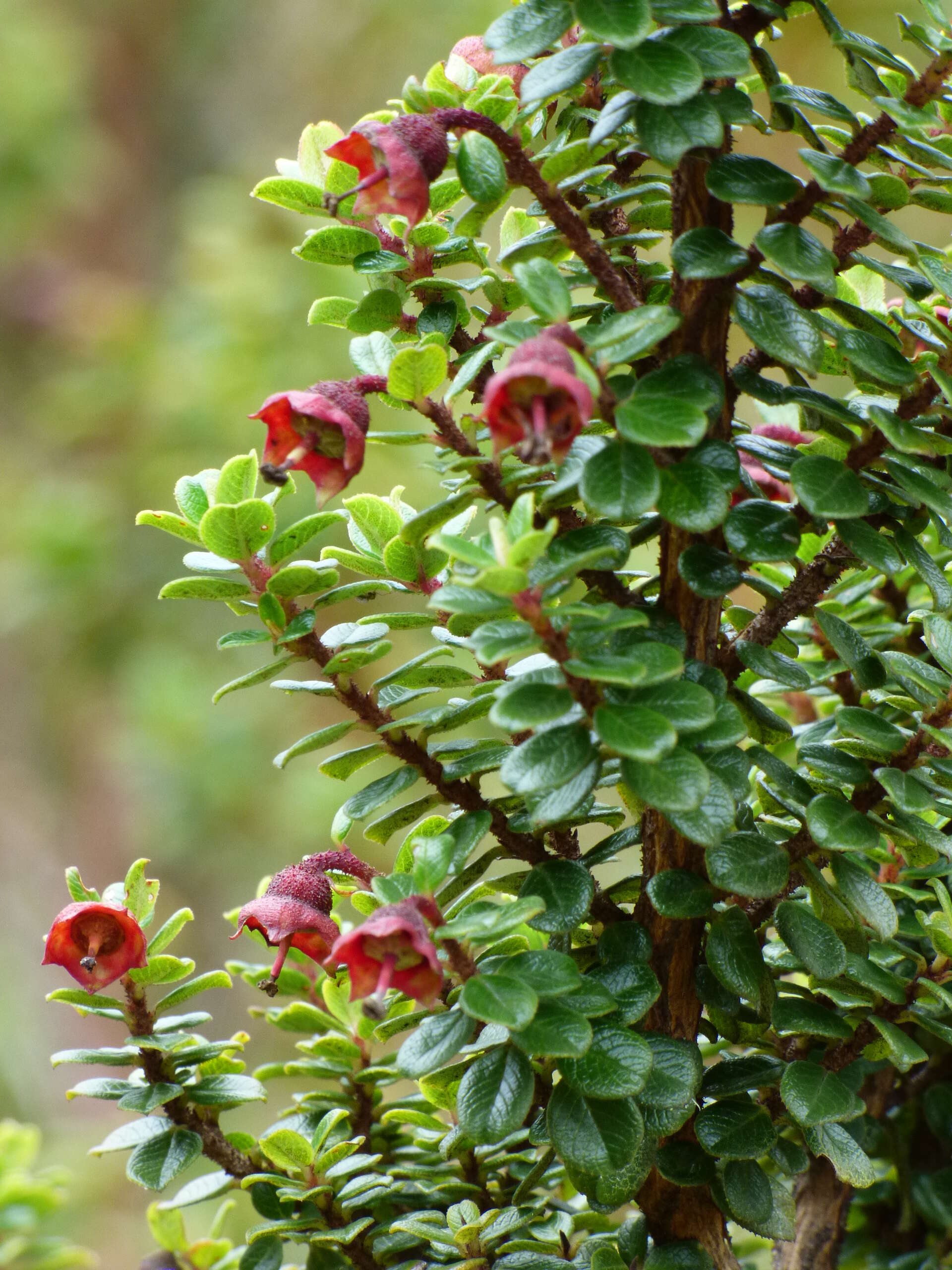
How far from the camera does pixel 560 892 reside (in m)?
0.43

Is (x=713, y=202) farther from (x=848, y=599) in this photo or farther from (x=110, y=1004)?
(x=110, y=1004)

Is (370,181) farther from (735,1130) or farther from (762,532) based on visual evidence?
(735,1130)

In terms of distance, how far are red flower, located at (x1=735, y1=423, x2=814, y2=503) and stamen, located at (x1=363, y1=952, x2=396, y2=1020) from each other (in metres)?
0.29

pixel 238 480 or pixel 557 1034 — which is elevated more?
pixel 238 480

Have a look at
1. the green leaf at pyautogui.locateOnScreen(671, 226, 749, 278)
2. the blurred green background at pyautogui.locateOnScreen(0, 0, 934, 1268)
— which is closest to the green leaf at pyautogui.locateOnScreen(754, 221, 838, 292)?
the green leaf at pyautogui.locateOnScreen(671, 226, 749, 278)

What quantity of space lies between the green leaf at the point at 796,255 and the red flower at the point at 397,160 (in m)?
0.12

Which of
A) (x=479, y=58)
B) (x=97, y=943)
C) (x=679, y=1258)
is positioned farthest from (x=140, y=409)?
(x=679, y=1258)

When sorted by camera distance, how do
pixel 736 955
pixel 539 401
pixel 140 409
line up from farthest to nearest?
pixel 140 409, pixel 736 955, pixel 539 401

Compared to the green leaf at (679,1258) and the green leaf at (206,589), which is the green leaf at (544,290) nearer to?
the green leaf at (206,589)

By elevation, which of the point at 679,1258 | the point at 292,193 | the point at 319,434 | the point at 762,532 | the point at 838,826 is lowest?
the point at 679,1258

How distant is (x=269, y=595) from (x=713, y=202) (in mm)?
226

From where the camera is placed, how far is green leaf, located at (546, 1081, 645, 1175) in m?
0.40

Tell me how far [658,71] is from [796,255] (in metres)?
0.08

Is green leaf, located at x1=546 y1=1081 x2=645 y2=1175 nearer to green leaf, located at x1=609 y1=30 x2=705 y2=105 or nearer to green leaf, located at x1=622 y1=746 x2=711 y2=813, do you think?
green leaf, located at x1=622 y1=746 x2=711 y2=813
